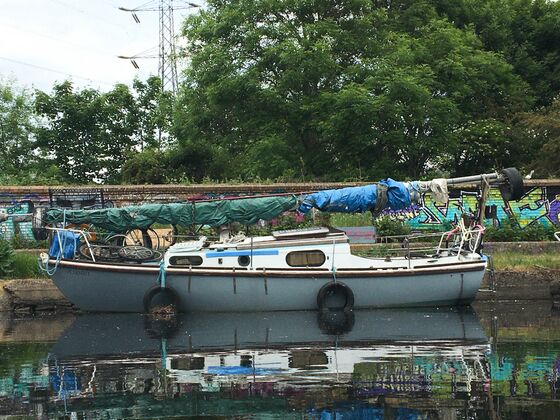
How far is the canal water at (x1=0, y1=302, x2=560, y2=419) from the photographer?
10500mm

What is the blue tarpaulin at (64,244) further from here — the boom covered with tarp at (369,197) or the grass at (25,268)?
the boom covered with tarp at (369,197)

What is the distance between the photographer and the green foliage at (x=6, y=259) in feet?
73.8

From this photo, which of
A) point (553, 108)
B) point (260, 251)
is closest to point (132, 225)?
point (260, 251)

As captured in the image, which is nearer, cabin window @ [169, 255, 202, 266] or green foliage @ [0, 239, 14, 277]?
cabin window @ [169, 255, 202, 266]

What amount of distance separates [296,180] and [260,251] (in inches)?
401

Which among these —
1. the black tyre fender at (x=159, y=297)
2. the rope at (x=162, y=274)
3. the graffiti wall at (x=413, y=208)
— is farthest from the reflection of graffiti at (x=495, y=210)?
the rope at (x=162, y=274)

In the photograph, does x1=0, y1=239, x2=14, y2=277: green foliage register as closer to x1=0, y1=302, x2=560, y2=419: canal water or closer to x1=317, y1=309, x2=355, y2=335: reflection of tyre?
x1=0, y1=302, x2=560, y2=419: canal water

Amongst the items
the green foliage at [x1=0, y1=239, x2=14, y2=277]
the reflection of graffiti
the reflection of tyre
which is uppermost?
the reflection of graffiti

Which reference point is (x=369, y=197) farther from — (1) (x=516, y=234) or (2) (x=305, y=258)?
(1) (x=516, y=234)

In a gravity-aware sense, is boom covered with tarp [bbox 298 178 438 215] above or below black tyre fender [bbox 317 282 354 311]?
above

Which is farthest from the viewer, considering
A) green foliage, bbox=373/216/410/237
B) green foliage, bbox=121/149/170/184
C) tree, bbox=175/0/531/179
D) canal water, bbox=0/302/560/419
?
green foliage, bbox=121/149/170/184

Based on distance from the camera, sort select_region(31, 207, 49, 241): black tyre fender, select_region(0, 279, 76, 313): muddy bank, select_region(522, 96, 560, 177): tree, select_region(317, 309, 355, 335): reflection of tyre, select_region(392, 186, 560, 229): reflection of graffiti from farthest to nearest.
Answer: select_region(522, 96, 560, 177): tree < select_region(392, 186, 560, 229): reflection of graffiti < select_region(0, 279, 76, 313): muddy bank < select_region(31, 207, 49, 241): black tyre fender < select_region(317, 309, 355, 335): reflection of tyre

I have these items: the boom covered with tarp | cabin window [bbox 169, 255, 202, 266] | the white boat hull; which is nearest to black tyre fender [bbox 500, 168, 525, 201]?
the boom covered with tarp

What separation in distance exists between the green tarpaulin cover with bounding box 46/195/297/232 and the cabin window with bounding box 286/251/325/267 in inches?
49.4
